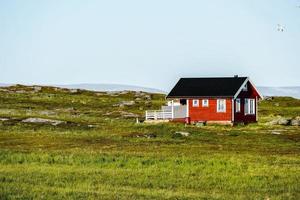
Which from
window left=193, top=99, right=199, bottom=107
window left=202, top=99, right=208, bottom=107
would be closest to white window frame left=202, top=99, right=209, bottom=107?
window left=202, top=99, right=208, bottom=107

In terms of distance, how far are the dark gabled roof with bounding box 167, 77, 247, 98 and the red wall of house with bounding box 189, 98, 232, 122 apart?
100 centimetres

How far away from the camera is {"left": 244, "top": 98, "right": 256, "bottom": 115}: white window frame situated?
8800 centimetres

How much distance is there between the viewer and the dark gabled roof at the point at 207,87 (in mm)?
85500

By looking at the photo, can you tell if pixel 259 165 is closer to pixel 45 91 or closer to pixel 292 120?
pixel 292 120

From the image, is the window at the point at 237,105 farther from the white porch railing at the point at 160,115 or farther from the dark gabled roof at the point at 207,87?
the white porch railing at the point at 160,115

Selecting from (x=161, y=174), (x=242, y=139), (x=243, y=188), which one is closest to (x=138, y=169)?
(x=161, y=174)

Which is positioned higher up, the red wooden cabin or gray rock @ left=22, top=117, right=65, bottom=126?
the red wooden cabin

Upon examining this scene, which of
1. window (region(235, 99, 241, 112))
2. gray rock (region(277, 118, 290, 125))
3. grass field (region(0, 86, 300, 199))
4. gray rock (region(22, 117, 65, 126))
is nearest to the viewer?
grass field (region(0, 86, 300, 199))

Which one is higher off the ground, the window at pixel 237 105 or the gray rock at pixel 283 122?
the window at pixel 237 105

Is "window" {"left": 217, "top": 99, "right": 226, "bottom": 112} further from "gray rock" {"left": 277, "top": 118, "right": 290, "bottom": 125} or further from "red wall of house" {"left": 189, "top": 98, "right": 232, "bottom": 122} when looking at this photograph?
"gray rock" {"left": 277, "top": 118, "right": 290, "bottom": 125}

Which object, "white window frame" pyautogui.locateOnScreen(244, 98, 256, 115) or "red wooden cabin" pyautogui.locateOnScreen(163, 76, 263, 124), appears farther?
"white window frame" pyautogui.locateOnScreen(244, 98, 256, 115)

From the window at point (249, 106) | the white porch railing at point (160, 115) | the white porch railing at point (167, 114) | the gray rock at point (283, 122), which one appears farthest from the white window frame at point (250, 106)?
the white porch railing at point (160, 115)

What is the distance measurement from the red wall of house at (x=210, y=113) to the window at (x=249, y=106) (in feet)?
15.5

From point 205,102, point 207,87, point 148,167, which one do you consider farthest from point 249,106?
point 148,167
